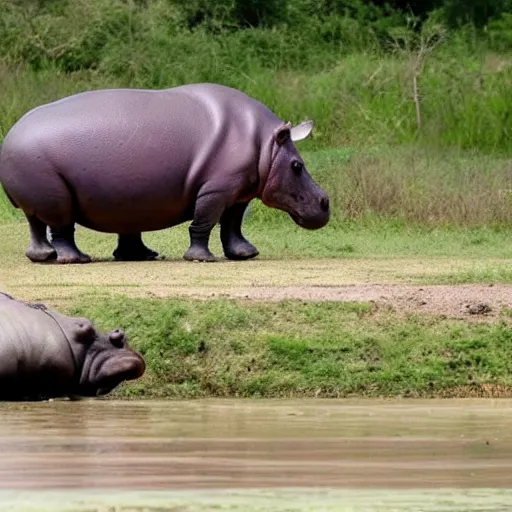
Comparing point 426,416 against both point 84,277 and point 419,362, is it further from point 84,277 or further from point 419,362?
point 84,277

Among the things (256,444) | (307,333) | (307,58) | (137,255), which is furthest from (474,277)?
(307,58)

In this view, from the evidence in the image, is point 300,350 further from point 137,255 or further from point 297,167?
point 137,255

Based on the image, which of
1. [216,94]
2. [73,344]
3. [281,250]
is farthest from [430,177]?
[73,344]

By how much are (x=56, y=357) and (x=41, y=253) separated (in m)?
5.18

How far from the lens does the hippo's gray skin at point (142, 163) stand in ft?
43.0

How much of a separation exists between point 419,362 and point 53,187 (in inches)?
194

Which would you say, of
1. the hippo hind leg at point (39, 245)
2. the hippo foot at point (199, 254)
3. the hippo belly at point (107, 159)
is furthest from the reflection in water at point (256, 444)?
the hippo hind leg at point (39, 245)

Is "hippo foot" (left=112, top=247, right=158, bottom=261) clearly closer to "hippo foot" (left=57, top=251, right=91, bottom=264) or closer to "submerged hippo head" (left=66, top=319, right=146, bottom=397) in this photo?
"hippo foot" (left=57, top=251, right=91, bottom=264)

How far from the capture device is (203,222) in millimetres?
13375

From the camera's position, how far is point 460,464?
19.1ft

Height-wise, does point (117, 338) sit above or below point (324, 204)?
above

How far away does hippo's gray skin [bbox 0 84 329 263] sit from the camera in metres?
13.1

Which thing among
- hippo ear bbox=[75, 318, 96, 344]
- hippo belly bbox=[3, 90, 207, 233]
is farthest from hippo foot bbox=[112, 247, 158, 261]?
hippo ear bbox=[75, 318, 96, 344]

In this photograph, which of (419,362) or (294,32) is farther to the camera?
(294,32)
